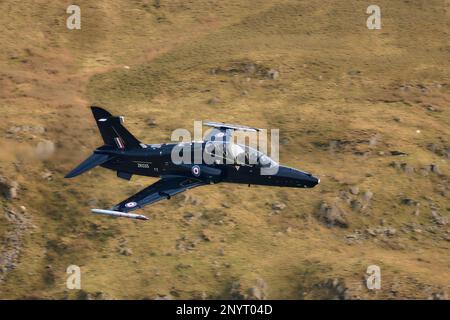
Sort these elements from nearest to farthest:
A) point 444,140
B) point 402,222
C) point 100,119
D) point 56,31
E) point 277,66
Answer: point 100,119
point 402,222
point 444,140
point 277,66
point 56,31

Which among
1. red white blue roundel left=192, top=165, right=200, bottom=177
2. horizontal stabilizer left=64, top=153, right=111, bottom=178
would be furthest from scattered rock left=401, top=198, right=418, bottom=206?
horizontal stabilizer left=64, top=153, right=111, bottom=178

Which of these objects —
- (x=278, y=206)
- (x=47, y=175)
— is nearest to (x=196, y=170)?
(x=278, y=206)

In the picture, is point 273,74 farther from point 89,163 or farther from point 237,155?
point 89,163

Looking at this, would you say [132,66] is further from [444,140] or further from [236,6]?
[444,140]

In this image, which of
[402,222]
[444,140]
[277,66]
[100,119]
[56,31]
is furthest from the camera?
[56,31]
